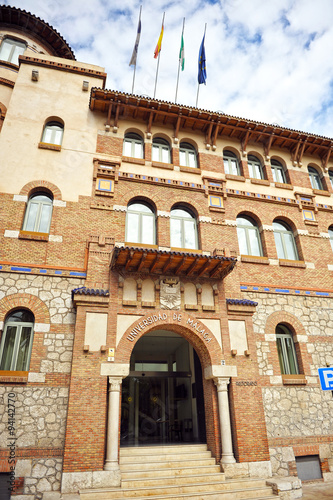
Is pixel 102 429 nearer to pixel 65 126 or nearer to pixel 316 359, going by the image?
pixel 316 359

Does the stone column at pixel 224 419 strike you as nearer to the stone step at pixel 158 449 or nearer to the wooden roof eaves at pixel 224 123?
the stone step at pixel 158 449

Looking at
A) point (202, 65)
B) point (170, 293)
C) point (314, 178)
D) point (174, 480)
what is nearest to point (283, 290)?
point (170, 293)

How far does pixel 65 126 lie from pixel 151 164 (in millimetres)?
3905

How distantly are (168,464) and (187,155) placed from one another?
12.2 metres

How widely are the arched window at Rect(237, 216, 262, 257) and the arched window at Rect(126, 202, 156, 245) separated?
3.81 metres

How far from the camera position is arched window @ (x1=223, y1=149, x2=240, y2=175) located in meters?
16.1

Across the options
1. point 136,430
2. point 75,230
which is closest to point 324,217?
point 75,230

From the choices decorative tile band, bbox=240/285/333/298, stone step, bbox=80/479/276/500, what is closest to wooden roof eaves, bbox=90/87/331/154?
decorative tile band, bbox=240/285/333/298

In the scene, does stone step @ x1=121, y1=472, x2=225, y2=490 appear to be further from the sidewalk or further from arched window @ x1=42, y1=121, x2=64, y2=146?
arched window @ x1=42, y1=121, x2=64, y2=146

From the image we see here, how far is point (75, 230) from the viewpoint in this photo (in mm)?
12352

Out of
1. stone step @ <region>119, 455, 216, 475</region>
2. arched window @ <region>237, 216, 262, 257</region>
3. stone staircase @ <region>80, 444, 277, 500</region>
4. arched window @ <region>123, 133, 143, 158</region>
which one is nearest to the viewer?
stone staircase @ <region>80, 444, 277, 500</region>

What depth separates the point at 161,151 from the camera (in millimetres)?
15539

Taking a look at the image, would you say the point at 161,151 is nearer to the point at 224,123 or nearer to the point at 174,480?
the point at 224,123

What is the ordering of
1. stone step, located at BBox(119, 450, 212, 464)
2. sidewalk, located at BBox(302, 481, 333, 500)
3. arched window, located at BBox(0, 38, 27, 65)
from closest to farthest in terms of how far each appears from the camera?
sidewalk, located at BBox(302, 481, 333, 500)
stone step, located at BBox(119, 450, 212, 464)
arched window, located at BBox(0, 38, 27, 65)
